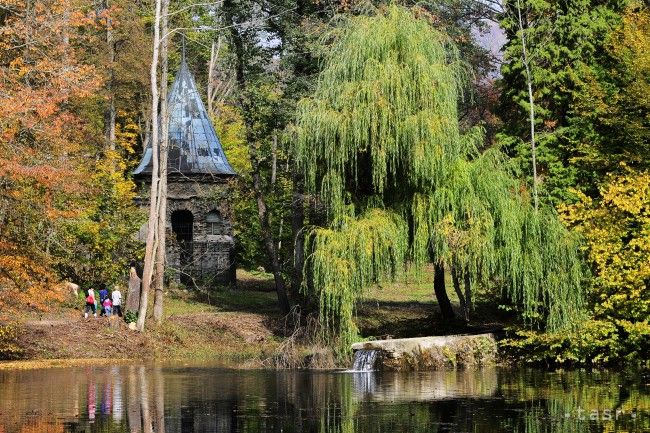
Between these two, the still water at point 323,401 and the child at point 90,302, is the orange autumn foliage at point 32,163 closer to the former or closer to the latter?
the still water at point 323,401

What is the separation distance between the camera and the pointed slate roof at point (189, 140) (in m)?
46.7

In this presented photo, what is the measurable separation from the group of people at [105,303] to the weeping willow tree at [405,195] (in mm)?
11222

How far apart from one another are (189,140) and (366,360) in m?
21.5

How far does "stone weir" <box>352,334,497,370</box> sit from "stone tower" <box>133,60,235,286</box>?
60.7 ft

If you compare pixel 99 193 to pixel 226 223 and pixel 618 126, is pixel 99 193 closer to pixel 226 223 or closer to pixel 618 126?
pixel 226 223

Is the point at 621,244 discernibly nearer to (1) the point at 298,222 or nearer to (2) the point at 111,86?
(1) the point at 298,222

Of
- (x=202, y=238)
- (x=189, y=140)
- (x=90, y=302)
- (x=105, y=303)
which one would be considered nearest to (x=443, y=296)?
(x=105, y=303)

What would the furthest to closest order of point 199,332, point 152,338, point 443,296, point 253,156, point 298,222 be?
point 253,156 → point 298,222 → point 199,332 → point 152,338 → point 443,296

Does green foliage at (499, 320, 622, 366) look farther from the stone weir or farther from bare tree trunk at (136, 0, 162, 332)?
bare tree trunk at (136, 0, 162, 332)

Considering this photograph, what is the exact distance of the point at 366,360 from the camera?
92.0 ft

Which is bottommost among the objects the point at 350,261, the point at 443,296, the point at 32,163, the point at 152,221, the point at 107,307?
the point at 107,307

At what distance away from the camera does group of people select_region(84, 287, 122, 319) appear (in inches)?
1483

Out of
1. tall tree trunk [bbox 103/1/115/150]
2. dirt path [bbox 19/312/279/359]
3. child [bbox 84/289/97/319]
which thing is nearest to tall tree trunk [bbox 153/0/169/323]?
dirt path [bbox 19/312/279/359]

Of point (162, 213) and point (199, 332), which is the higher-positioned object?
point (162, 213)
